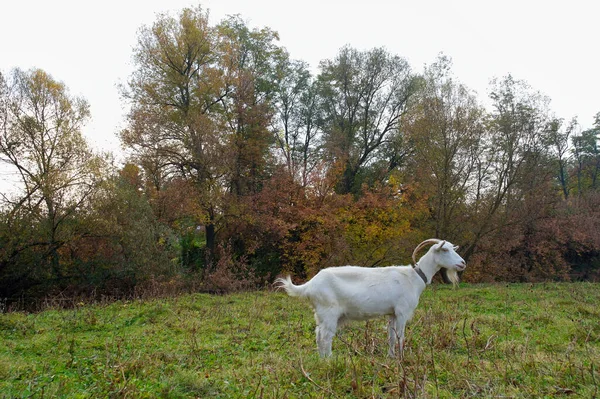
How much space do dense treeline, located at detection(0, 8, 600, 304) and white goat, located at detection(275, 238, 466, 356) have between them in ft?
41.0

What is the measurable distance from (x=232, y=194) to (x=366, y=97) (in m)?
15.8

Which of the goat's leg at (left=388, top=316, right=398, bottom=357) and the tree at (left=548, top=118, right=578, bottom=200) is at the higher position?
the tree at (left=548, top=118, right=578, bottom=200)

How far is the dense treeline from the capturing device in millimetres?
19125

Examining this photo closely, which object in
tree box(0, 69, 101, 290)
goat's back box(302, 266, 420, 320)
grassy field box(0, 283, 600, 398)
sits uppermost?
tree box(0, 69, 101, 290)

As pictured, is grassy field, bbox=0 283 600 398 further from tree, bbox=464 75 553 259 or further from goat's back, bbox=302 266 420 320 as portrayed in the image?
tree, bbox=464 75 553 259

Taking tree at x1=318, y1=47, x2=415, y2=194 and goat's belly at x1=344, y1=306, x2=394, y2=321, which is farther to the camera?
tree at x1=318, y1=47, x2=415, y2=194

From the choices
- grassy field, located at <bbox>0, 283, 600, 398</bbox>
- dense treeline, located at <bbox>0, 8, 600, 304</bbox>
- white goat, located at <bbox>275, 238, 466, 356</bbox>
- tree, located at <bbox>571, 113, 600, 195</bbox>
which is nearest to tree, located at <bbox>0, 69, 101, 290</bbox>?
dense treeline, located at <bbox>0, 8, 600, 304</bbox>

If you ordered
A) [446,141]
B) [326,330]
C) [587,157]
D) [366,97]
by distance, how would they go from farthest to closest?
[587,157], [366,97], [446,141], [326,330]

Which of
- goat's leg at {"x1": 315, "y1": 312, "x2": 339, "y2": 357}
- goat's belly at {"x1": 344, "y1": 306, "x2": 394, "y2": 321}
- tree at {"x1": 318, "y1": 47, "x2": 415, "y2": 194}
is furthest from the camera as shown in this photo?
tree at {"x1": 318, "y1": 47, "x2": 415, "y2": 194}

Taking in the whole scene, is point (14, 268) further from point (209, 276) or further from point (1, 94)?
point (1, 94)

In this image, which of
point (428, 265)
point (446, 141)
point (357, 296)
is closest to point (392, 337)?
point (357, 296)

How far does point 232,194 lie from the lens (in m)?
25.0

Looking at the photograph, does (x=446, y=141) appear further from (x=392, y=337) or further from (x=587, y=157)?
(x=587, y=157)

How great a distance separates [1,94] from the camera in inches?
843
